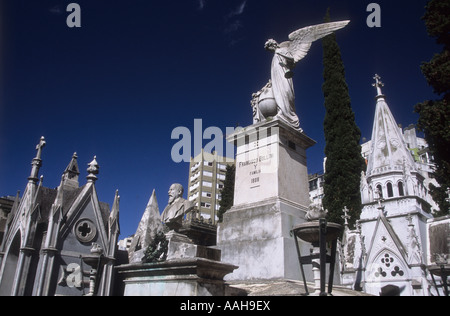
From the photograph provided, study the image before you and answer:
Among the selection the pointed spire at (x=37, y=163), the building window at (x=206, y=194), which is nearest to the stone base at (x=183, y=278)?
the pointed spire at (x=37, y=163)

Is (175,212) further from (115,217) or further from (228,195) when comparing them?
(228,195)

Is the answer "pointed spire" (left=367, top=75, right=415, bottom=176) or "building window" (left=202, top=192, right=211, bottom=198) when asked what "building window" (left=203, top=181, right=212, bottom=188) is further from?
"pointed spire" (left=367, top=75, right=415, bottom=176)

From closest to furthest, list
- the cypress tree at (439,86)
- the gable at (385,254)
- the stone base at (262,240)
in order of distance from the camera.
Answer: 1. the stone base at (262,240)
2. the cypress tree at (439,86)
3. the gable at (385,254)

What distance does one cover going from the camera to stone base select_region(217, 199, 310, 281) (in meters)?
7.96

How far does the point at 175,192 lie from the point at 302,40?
254 inches

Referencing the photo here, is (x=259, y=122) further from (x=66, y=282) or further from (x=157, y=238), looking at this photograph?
(x=66, y=282)

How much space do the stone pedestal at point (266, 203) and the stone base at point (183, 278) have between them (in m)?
2.11

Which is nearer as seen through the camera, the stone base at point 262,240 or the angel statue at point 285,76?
the stone base at point 262,240

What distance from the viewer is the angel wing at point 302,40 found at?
1114 centimetres

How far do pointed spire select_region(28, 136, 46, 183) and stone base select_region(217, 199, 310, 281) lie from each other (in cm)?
1973

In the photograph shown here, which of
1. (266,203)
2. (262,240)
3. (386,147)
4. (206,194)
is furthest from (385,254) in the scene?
(206,194)

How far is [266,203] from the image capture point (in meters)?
8.97

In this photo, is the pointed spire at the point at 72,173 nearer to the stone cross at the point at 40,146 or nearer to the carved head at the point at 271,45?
the stone cross at the point at 40,146
